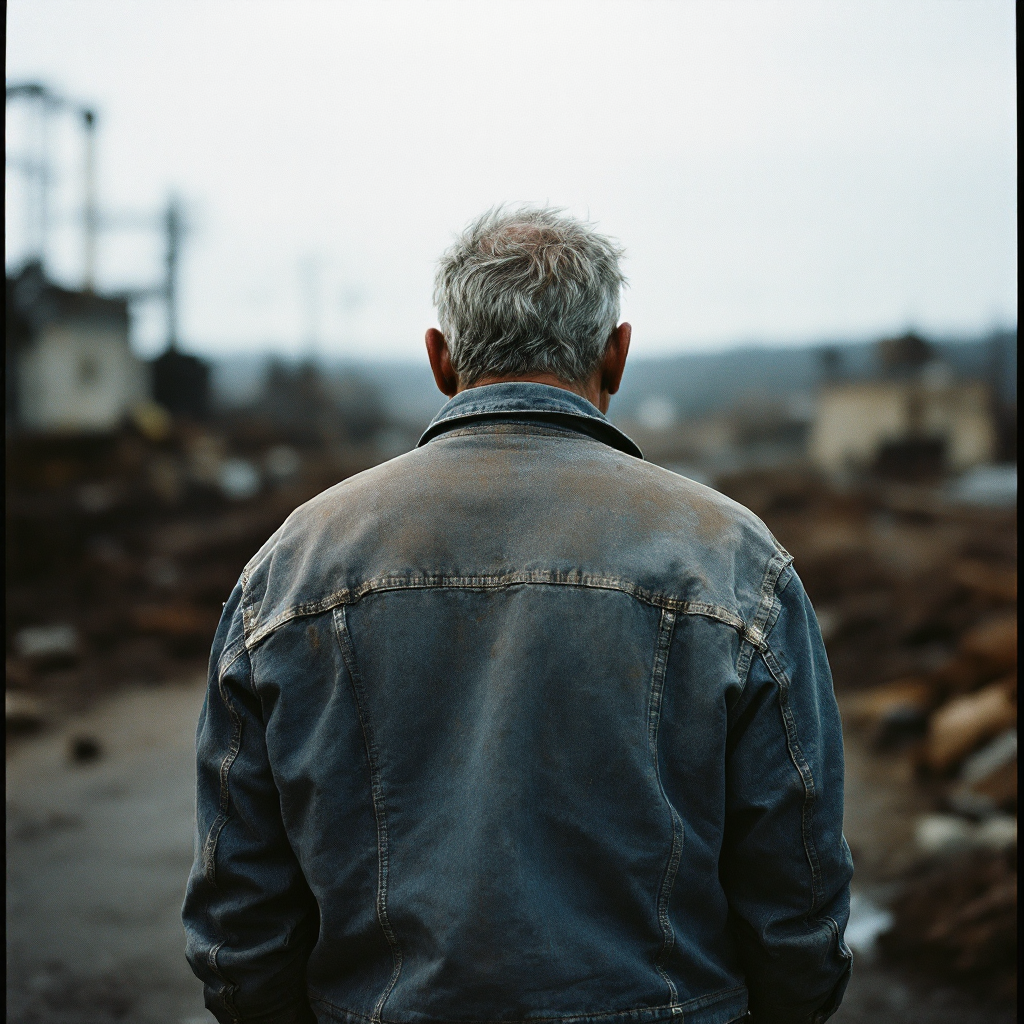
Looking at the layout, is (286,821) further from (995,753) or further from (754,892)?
(995,753)

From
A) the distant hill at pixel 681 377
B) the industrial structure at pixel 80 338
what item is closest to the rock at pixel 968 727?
the distant hill at pixel 681 377

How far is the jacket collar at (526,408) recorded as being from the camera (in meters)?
1.12

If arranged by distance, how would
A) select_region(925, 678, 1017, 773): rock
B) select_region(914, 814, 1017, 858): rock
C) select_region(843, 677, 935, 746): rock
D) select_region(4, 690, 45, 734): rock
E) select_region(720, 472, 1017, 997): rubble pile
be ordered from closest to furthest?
1. select_region(720, 472, 1017, 997): rubble pile
2. select_region(914, 814, 1017, 858): rock
3. select_region(925, 678, 1017, 773): rock
4. select_region(843, 677, 935, 746): rock
5. select_region(4, 690, 45, 734): rock

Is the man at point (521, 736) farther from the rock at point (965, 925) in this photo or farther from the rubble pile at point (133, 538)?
the rubble pile at point (133, 538)

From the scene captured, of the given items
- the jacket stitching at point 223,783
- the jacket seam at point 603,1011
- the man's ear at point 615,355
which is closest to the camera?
the jacket seam at point 603,1011

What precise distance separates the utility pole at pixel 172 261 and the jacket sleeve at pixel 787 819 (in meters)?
12.9

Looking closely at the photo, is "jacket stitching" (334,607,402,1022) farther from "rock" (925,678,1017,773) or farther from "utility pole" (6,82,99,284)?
"utility pole" (6,82,99,284)

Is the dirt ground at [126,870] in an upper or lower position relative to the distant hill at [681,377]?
lower

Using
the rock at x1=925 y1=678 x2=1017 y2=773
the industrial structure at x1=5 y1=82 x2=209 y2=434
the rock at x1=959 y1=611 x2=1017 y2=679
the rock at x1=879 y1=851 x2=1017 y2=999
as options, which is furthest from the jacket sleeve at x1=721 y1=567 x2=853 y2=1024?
the industrial structure at x1=5 y1=82 x2=209 y2=434

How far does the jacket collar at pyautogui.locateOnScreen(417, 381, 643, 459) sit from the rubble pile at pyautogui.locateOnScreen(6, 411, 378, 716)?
7.60 metres

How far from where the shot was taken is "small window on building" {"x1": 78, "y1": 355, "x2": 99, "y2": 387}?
12.0 meters

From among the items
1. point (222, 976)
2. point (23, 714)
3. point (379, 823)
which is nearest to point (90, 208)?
point (23, 714)

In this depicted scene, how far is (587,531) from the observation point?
105 cm

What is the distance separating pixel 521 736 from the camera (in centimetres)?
99
